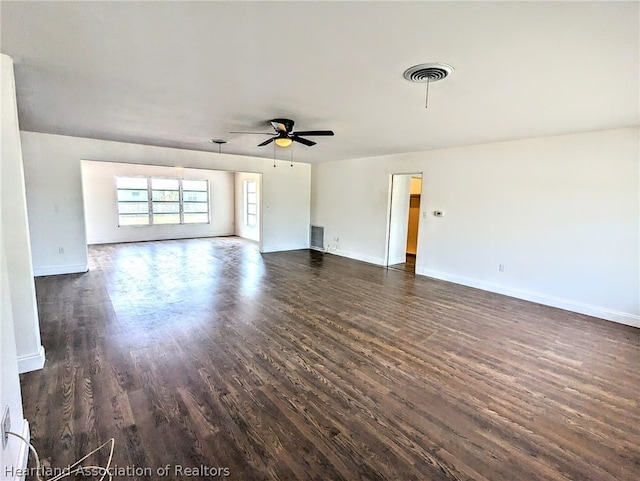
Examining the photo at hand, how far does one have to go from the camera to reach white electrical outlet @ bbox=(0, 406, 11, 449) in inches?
55.4

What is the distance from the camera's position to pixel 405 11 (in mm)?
1623

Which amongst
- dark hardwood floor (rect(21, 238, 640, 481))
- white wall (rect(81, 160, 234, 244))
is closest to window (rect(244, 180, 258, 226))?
white wall (rect(81, 160, 234, 244))

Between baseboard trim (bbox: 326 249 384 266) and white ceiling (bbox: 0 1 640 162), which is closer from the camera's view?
white ceiling (bbox: 0 1 640 162)

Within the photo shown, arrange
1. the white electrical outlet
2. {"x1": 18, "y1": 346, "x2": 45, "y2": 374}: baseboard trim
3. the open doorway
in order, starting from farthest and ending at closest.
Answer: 1. the open doorway
2. {"x1": 18, "y1": 346, "x2": 45, "y2": 374}: baseboard trim
3. the white electrical outlet

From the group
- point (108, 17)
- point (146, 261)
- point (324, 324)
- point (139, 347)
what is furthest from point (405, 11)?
point (146, 261)

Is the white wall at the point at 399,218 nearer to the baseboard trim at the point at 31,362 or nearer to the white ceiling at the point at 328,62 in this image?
the white ceiling at the point at 328,62

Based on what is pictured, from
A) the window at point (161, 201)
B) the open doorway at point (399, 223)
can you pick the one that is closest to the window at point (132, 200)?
the window at point (161, 201)

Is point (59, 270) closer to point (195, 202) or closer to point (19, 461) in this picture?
point (19, 461)

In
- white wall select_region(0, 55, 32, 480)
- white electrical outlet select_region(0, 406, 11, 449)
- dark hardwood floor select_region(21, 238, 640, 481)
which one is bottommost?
dark hardwood floor select_region(21, 238, 640, 481)

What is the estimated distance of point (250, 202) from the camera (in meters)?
10.6

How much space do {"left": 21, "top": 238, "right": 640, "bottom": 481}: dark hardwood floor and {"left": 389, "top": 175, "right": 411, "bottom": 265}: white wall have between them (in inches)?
98.8

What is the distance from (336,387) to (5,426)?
76.4 inches

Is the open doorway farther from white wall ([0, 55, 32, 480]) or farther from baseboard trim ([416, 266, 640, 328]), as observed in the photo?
white wall ([0, 55, 32, 480])

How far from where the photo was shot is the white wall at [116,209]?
8883mm
